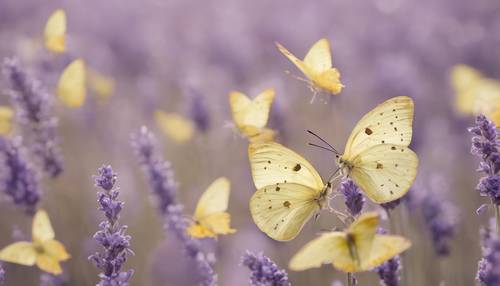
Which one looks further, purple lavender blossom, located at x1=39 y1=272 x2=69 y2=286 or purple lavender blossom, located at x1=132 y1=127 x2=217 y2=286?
purple lavender blossom, located at x1=132 y1=127 x2=217 y2=286

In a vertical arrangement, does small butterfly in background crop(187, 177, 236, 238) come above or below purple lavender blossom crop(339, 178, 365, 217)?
above

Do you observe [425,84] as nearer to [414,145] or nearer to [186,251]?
[414,145]

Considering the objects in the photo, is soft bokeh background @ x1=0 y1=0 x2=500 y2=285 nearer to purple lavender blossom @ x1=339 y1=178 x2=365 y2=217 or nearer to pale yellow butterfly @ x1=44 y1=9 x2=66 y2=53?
purple lavender blossom @ x1=339 y1=178 x2=365 y2=217

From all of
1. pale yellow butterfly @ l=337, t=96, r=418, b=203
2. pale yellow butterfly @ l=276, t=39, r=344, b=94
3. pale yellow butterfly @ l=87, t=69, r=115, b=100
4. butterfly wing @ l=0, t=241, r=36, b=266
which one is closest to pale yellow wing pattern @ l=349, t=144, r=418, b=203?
pale yellow butterfly @ l=337, t=96, r=418, b=203

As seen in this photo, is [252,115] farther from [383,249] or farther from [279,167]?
[383,249]

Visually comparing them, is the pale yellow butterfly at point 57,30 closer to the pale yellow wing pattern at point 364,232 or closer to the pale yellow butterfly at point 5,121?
the pale yellow butterfly at point 5,121

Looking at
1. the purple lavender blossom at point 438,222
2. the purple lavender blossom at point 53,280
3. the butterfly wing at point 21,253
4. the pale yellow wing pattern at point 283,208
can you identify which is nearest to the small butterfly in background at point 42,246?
the butterfly wing at point 21,253
